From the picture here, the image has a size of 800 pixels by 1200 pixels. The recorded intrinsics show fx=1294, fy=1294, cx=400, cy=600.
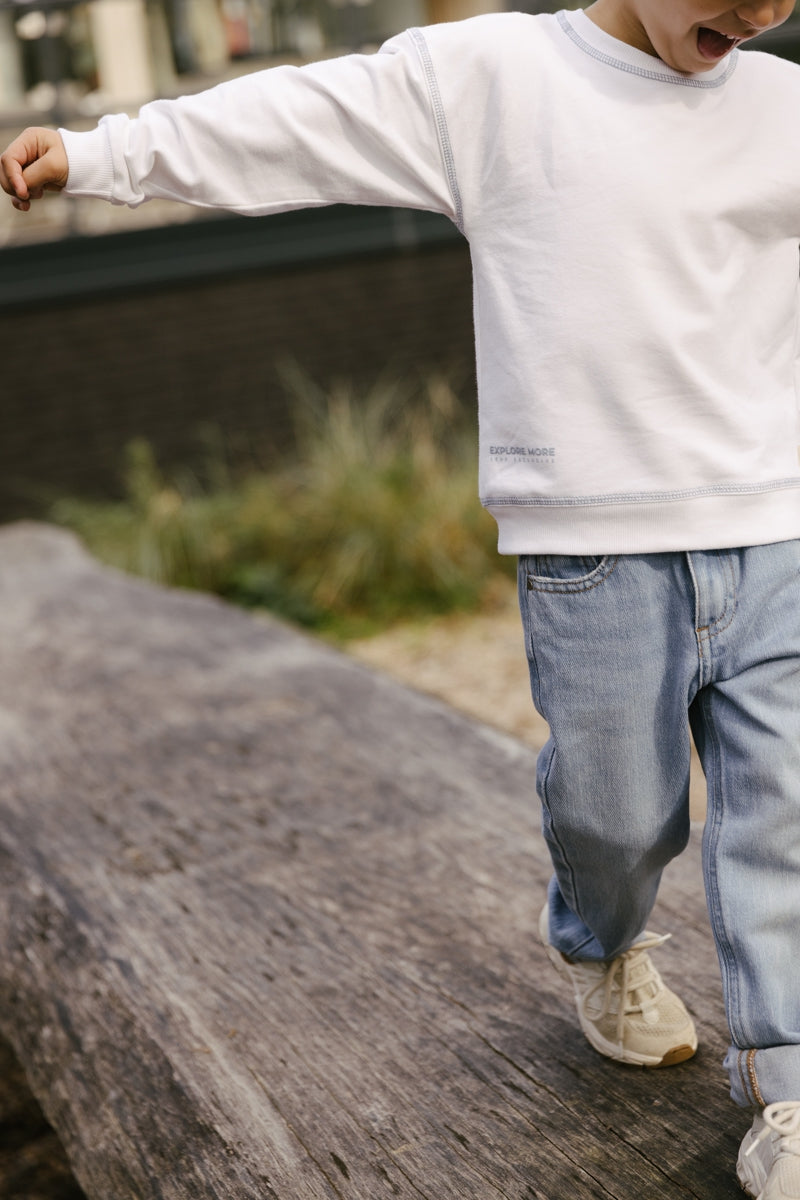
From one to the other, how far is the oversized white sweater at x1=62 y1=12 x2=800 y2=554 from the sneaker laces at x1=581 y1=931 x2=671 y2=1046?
0.62m

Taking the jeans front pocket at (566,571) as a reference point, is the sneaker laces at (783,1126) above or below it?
below

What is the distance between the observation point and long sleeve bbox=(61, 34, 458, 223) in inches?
59.7

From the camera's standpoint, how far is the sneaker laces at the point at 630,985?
176cm

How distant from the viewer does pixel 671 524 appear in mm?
1490

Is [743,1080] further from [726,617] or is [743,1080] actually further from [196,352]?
[196,352]

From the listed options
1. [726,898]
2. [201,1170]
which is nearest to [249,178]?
[726,898]

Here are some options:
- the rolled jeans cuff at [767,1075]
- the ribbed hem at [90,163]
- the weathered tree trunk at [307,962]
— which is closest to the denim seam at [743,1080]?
the rolled jeans cuff at [767,1075]

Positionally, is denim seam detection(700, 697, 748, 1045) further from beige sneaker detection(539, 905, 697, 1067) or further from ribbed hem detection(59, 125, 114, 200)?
ribbed hem detection(59, 125, 114, 200)

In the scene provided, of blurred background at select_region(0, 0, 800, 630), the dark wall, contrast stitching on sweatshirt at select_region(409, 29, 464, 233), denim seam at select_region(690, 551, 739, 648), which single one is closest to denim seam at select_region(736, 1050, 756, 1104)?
denim seam at select_region(690, 551, 739, 648)

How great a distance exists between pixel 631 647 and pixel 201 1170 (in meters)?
0.89

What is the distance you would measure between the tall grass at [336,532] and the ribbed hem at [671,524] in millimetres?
3866

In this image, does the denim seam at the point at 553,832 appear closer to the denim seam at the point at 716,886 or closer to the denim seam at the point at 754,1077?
the denim seam at the point at 716,886

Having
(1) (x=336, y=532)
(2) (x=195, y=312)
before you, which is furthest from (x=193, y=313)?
(1) (x=336, y=532)

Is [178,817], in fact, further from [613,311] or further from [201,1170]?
[613,311]
